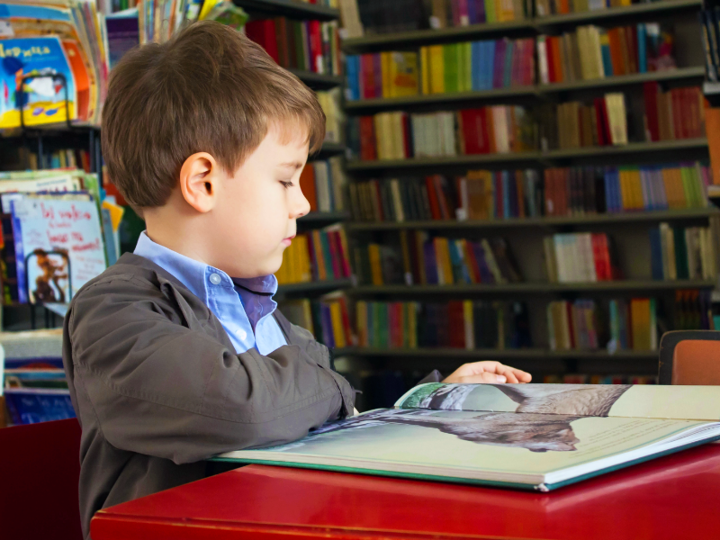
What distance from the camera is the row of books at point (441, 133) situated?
13.4 ft

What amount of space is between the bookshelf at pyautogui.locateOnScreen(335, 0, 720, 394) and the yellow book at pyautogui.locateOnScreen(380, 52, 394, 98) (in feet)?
0.18

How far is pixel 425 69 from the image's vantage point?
4277 millimetres

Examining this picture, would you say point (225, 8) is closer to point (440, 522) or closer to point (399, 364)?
point (440, 522)

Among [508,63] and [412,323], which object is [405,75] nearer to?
[508,63]

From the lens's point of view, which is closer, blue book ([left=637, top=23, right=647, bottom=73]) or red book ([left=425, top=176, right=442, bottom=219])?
blue book ([left=637, top=23, right=647, bottom=73])

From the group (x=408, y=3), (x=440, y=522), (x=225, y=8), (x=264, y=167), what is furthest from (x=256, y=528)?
(x=408, y=3)

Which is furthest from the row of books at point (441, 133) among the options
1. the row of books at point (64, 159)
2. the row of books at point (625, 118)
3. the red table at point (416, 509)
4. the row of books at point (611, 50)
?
the red table at point (416, 509)

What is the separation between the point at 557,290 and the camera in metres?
4.09

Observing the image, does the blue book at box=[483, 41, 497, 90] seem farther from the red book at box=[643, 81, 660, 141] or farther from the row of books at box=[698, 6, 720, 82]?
the row of books at box=[698, 6, 720, 82]

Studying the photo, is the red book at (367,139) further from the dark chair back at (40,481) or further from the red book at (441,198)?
the dark chair back at (40,481)

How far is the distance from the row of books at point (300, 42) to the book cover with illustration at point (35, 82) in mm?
1735

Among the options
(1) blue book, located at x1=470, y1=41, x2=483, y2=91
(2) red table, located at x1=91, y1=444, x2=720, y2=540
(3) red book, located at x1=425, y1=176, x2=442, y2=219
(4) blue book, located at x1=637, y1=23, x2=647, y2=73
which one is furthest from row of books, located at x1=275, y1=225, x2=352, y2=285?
(2) red table, located at x1=91, y1=444, x2=720, y2=540

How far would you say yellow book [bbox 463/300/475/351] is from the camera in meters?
4.21

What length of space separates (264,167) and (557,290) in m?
3.48
